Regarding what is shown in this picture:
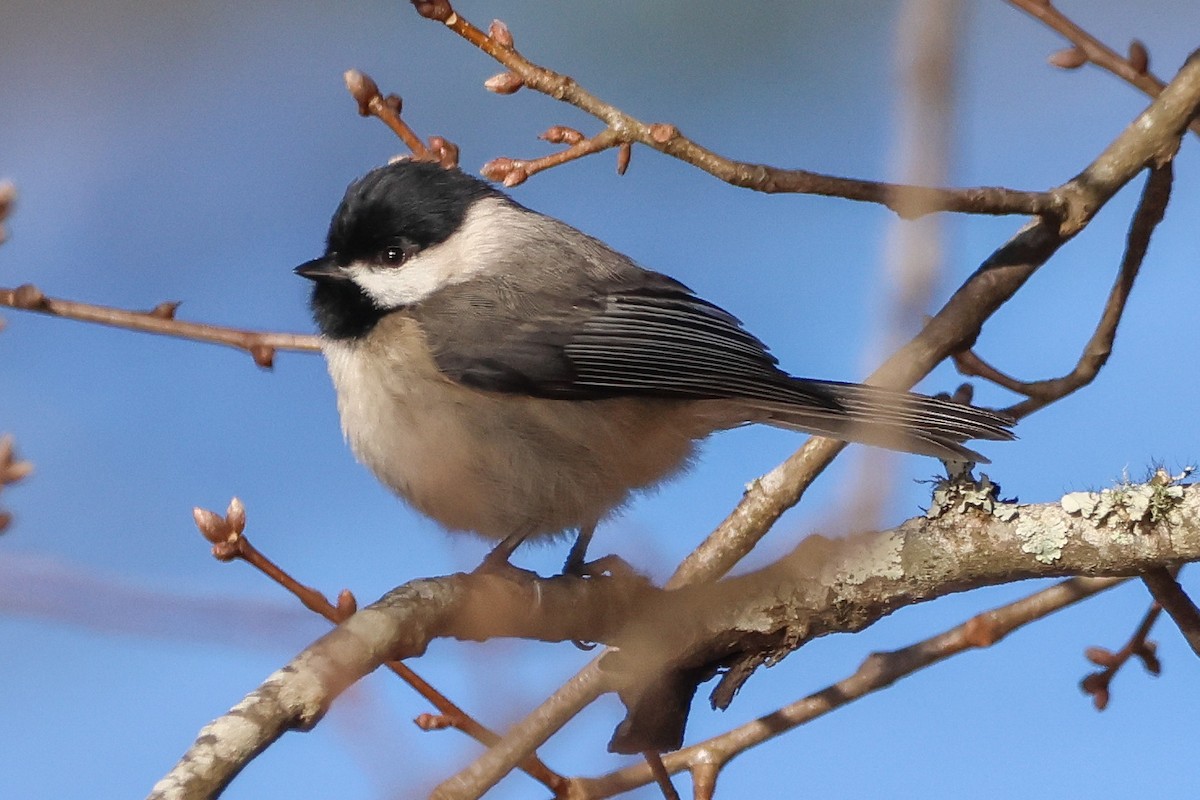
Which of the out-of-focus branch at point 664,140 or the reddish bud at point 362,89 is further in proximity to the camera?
the reddish bud at point 362,89

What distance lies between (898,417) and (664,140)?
56 centimetres

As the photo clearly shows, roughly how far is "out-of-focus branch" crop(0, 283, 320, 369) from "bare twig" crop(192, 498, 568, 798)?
0.46 m

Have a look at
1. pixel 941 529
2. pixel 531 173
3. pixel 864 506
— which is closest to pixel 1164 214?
pixel 941 529

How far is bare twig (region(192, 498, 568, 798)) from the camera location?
1.45 m

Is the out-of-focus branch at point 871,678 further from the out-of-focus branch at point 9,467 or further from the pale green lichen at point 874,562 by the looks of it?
the out-of-focus branch at point 9,467

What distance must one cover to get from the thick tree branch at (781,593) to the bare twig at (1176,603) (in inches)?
6.2

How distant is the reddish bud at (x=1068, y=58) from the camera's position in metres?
1.93

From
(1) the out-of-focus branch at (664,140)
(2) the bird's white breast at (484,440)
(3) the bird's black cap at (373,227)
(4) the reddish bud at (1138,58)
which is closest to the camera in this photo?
(1) the out-of-focus branch at (664,140)

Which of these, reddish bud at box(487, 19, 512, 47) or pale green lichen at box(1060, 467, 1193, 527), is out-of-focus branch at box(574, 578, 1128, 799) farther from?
reddish bud at box(487, 19, 512, 47)

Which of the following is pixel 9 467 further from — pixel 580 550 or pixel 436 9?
pixel 580 550

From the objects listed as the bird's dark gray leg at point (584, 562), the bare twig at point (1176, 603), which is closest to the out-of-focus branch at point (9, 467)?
the bird's dark gray leg at point (584, 562)

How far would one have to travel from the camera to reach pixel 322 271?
2.32m

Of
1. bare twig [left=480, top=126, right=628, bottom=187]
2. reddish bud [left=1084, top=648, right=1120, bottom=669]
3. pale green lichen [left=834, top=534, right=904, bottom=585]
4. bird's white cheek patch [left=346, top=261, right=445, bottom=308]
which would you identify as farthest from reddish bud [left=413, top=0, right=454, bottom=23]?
reddish bud [left=1084, top=648, right=1120, bottom=669]

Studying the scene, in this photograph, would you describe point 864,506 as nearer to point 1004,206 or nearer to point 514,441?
point 1004,206
